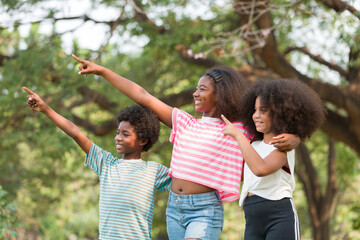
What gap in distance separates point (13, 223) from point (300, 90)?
292 centimetres

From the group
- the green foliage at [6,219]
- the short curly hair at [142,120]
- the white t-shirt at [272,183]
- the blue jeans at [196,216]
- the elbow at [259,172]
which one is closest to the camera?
the elbow at [259,172]

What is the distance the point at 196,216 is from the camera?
2.85m

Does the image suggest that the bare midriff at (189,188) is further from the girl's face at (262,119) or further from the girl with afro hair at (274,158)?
the girl's face at (262,119)

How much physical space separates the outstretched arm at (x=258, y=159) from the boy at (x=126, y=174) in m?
0.73

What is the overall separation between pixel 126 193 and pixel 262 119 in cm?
94

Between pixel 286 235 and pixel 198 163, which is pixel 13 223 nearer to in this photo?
pixel 198 163

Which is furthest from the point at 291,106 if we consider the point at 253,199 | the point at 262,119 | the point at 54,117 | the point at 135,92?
the point at 54,117

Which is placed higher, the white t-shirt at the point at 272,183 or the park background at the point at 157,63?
the park background at the point at 157,63

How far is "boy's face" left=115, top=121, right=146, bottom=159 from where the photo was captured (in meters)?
3.21

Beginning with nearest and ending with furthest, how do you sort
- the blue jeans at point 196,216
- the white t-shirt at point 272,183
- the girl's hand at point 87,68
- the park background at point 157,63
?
the white t-shirt at point 272,183 → the blue jeans at point 196,216 → the girl's hand at point 87,68 → the park background at point 157,63

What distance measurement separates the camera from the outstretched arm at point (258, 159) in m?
2.54

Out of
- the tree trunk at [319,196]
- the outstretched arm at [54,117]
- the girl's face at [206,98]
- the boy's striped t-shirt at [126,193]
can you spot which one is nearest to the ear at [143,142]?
the boy's striped t-shirt at [126,193]

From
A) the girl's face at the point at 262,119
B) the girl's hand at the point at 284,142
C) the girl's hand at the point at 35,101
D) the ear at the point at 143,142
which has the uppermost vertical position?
the girl's hand at the point at 35,101

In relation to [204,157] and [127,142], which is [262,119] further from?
[127,142]
